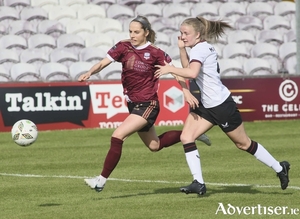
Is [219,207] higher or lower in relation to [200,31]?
lower

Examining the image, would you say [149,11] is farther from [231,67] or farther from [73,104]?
[73,104]

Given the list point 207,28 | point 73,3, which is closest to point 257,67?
point 73,3

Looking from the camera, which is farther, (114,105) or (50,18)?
(50,18)

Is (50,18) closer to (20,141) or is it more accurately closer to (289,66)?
(289,66)

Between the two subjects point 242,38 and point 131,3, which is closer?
point 242,38

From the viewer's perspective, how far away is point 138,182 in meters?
10.7

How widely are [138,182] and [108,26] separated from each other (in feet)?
45.3

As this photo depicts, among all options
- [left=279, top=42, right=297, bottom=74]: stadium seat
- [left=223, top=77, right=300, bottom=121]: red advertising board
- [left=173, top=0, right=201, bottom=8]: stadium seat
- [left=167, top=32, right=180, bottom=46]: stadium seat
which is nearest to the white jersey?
[left=223, top=77, right=300, bottom=121]: red advertising board

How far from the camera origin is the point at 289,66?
2342 cm

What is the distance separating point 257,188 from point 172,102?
9.22 metres

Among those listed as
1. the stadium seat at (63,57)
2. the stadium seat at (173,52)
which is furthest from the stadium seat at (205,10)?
the stadium seat at (63,57)

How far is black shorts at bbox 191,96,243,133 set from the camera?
898cm

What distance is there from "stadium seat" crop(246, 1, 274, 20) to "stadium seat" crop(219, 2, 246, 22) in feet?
0.94

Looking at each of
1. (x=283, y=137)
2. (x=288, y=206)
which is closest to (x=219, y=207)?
(x=288, y=206)
